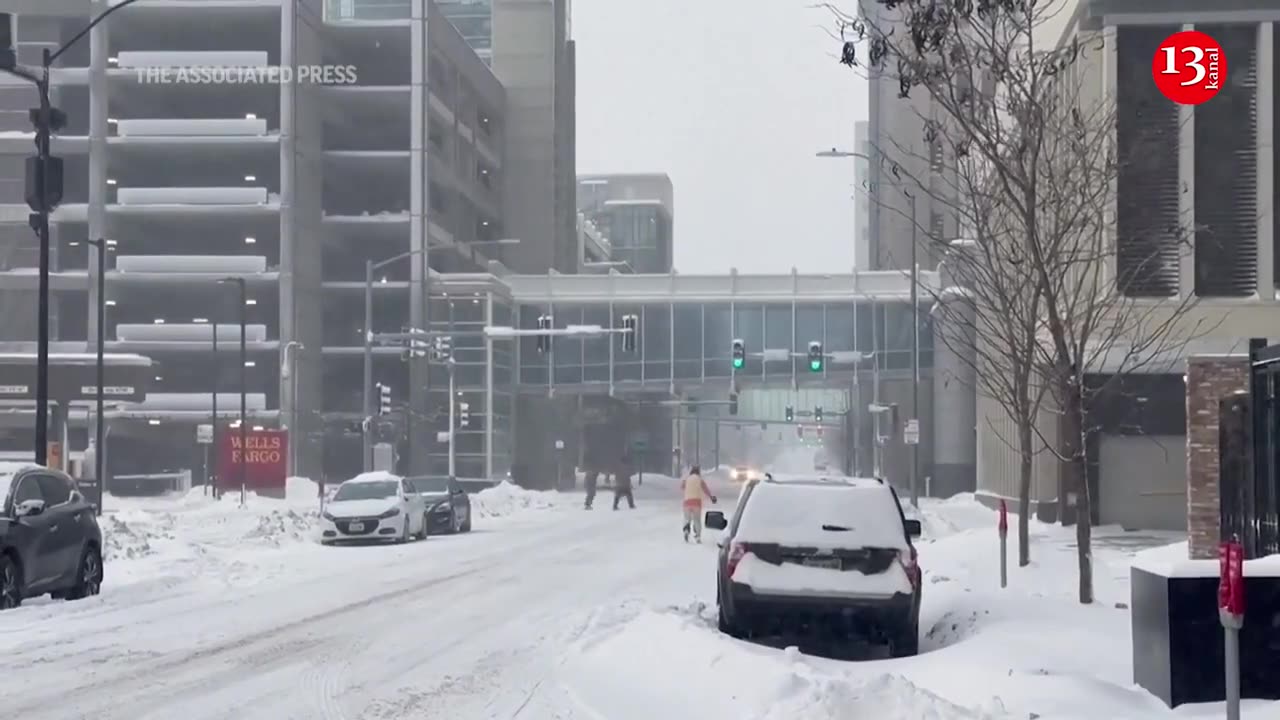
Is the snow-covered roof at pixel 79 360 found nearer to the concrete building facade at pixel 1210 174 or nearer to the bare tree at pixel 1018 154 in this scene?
the concrete building facade at pixel 1210 174

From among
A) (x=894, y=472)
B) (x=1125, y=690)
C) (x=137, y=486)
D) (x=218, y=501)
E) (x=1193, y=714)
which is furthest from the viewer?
(x=894, y=472)

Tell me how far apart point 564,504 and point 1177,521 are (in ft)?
106

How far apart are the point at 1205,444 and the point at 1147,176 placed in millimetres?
6131

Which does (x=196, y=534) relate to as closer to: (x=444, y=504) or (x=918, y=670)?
(x=444, y=504)

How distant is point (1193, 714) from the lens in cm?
1005

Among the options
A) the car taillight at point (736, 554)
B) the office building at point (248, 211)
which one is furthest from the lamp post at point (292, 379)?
the car taillight at point (736, 554)

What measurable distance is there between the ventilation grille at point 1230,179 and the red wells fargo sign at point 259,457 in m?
33.9

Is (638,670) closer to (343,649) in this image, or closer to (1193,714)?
(343,649)

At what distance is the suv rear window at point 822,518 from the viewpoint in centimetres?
1504

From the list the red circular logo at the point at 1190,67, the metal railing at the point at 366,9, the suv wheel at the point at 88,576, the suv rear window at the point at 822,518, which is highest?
the metal railing at the point at 366,9

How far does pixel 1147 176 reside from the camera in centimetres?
2858

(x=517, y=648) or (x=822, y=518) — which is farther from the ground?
(x=822, y=518)

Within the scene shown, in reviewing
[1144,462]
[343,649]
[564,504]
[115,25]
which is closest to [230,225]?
[115,25]

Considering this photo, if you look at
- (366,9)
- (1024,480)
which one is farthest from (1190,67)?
(366,9)
